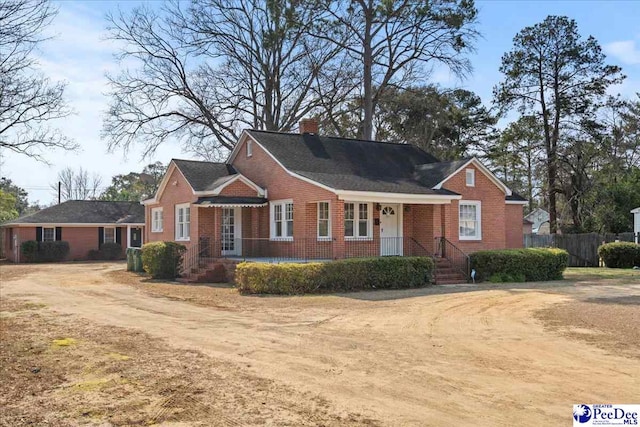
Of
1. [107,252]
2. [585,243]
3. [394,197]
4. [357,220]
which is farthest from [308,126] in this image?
[107,252]

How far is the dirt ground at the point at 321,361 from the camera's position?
5.92 m

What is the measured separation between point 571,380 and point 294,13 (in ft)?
99.1

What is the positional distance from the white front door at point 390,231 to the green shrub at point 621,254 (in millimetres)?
11853

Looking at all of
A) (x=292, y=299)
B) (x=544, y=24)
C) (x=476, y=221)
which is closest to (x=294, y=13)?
(x=544, y=24)

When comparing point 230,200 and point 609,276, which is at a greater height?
point 230,200

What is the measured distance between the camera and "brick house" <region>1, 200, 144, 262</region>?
37719 millimetres

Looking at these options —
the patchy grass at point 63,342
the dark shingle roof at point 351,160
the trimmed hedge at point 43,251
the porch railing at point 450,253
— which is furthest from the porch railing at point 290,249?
the trimmed hedge at point 43,251

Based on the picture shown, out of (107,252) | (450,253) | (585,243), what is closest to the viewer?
(450,253)

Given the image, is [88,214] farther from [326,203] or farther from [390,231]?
[390,231]

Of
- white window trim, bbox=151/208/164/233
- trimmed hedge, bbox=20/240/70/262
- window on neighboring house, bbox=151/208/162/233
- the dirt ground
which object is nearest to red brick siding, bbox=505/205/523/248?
the dirt ground

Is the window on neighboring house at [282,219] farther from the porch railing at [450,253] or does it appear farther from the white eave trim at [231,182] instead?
the porch railing at [450,253]

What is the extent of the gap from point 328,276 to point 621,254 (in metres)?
17.4

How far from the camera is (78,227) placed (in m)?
38.9

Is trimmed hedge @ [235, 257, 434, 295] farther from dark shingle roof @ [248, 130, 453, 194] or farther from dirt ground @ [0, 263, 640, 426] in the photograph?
dark shingle roof @ [248, 130, 453, 194]
